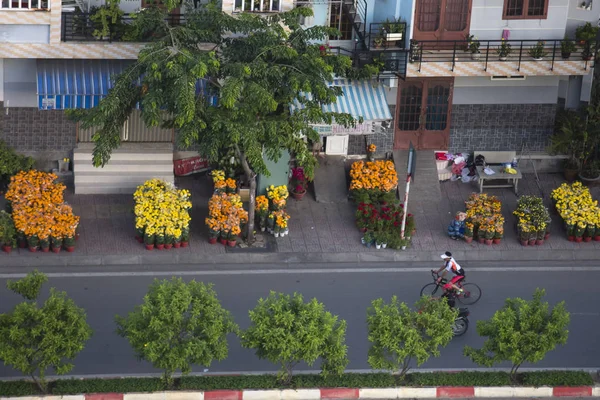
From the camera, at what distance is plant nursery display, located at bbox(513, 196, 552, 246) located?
27.3m

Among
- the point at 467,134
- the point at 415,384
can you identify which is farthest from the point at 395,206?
the point at 415,384

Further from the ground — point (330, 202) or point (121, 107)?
point (121, 107)

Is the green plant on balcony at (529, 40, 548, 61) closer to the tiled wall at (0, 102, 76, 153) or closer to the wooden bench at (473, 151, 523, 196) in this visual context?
the wooden bench at (473, 151, 523, 196)

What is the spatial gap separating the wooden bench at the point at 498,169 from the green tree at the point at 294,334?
33.0 ft

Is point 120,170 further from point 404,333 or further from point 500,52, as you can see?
point 404,333

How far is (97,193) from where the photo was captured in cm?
2797

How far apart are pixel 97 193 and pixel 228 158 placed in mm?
3273

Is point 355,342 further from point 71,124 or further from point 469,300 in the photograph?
point 71,124

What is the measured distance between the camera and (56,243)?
25594 millimetres

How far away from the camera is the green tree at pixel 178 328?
65.1ft

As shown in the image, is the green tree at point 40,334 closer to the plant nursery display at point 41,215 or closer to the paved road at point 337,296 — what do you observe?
the paved road at point 337,296

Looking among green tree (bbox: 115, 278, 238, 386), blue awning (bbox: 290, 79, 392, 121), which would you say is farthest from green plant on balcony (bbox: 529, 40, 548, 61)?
green tree (bbox: 115, 278, 238, 386)

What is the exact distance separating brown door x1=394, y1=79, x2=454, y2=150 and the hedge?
9.11 m

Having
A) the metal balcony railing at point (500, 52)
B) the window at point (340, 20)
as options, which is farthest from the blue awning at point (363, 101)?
the window at point (340, 20)
